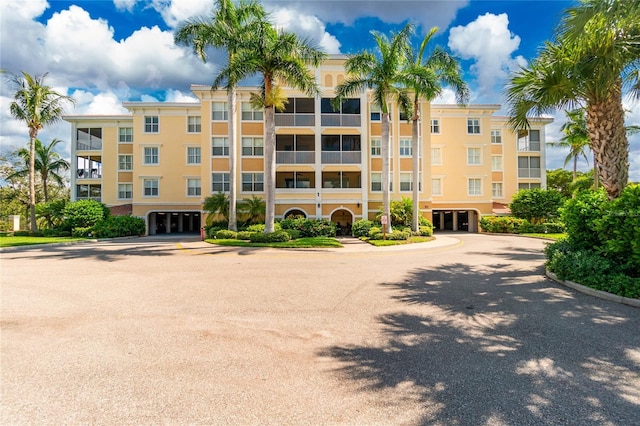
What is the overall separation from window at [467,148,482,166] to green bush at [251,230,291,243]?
2276cm

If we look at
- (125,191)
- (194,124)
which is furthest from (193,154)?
(125,191)

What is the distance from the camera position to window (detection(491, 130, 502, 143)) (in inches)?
1433

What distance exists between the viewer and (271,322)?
612cm

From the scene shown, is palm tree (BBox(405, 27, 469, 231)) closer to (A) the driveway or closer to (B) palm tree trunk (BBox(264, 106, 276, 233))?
(B) palm tree trunk (BBox(264, 106, 276, 233))

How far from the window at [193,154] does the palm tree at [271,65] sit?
1217 cm

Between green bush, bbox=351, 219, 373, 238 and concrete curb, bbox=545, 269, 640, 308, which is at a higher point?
green bush, bbox=351, 219, 373, 238

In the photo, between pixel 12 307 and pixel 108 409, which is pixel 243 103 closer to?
pixel 12 307

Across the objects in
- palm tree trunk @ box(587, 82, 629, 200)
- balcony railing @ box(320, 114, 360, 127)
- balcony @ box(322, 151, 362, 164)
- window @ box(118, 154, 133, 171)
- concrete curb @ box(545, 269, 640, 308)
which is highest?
balcony railing @ box(320, 114, 360, 127)

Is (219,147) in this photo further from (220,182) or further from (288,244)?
(288,244)

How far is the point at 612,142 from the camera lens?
9656mm

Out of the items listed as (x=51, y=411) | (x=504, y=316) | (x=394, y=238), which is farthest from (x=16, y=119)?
(x=504, y=316)

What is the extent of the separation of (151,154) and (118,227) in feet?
28.9

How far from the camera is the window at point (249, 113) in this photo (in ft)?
94.2

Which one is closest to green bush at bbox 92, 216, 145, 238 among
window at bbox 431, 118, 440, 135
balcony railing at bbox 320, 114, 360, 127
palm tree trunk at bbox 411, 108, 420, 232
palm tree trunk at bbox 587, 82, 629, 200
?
balcony railing at bbox 320, 114, 360, 127
